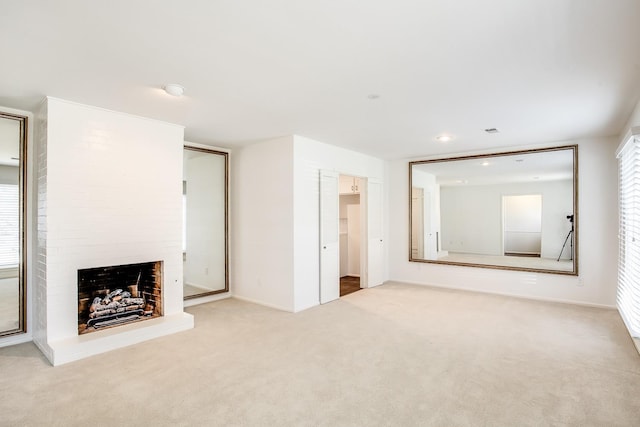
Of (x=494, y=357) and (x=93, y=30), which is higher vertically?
(x=93, y=30)

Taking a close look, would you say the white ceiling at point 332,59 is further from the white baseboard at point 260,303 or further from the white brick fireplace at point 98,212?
the white baseboard at point 260,303

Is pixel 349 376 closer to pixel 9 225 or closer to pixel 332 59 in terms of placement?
pixel 332 59

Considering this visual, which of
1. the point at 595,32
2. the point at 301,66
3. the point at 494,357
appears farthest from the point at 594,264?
the point at 301,66

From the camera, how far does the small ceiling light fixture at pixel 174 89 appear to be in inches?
113

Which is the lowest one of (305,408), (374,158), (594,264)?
(305,408)

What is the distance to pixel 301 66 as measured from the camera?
2.51m

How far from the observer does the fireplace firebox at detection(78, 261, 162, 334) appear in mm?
3494

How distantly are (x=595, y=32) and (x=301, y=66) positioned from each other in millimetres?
1861

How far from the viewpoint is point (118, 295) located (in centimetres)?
376

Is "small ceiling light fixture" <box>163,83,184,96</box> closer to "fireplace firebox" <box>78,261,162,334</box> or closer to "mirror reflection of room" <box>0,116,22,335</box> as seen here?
"mirror reflection of room" <box>0,116,22,335</box>

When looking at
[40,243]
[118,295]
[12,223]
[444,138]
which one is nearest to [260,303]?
[118,295]

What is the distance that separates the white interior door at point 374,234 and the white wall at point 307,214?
123 cm

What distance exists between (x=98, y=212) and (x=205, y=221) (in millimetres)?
1905

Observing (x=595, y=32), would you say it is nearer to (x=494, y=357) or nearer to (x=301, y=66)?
(x=301, y=66)
